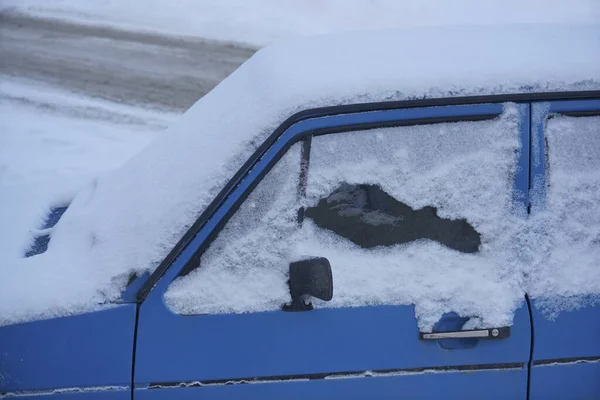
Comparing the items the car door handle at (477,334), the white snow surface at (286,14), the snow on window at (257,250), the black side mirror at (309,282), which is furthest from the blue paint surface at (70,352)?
the white snow surface at (286,14)

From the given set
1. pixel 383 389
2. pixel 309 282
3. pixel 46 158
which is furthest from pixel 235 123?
pixel 46 158

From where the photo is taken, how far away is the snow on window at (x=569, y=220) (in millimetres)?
2449

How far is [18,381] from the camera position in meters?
2.34

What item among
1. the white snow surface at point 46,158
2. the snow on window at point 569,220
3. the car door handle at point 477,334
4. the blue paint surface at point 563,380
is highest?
the snow on window at point 569,220

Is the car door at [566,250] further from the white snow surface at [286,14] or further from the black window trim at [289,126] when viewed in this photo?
the white snow surface at [286,14]

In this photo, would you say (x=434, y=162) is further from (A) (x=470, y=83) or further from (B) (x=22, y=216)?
(B) (x=22, y=216)

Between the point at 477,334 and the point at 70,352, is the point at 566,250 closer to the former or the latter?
the point at 477,334

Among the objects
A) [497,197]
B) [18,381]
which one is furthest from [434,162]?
[18,381]

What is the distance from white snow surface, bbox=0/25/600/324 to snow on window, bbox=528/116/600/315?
19cm

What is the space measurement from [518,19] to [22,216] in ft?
32.1

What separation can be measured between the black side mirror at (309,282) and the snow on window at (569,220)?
778 mm

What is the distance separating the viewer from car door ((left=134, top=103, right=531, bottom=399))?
7.69 ft

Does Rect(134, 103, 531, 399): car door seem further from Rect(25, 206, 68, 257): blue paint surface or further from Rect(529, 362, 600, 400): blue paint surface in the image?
Rect(25, 206, 68, 257): blue paint surface

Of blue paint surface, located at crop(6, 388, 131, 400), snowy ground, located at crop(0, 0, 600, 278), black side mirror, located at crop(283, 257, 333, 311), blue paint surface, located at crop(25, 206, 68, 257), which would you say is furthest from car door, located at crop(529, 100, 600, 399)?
snowy ground, located at crop(0, 0, 600, 278)
